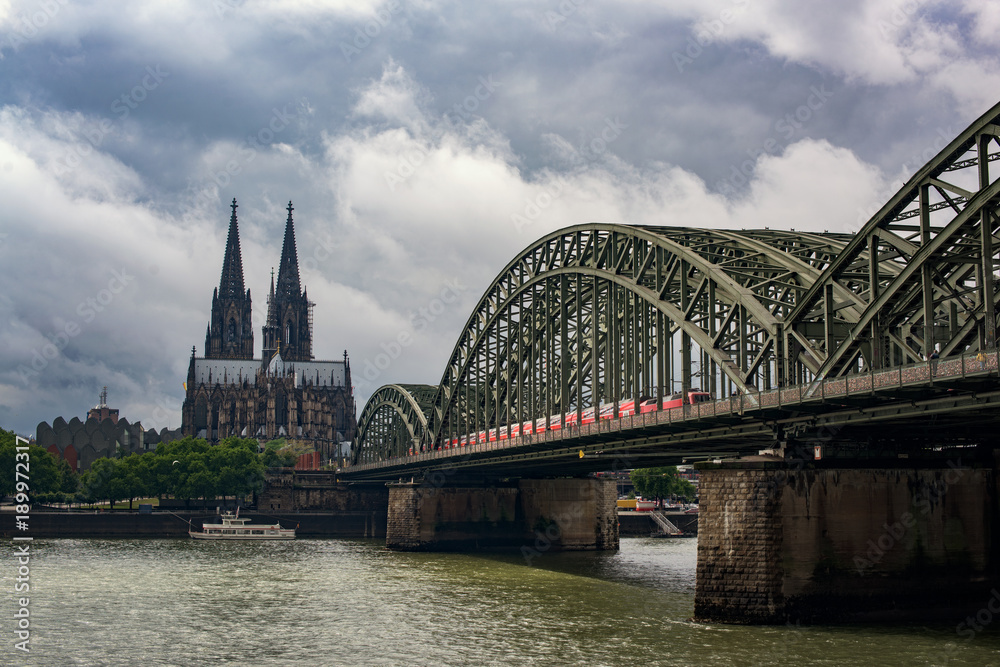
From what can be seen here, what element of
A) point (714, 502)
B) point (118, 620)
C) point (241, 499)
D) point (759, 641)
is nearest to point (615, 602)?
point (714, 502)

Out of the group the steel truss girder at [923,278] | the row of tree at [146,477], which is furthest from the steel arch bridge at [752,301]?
the row of tree at [146,477]

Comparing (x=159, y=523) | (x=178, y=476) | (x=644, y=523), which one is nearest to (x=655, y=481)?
(x=644, y=523)

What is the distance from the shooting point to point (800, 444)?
4844cm

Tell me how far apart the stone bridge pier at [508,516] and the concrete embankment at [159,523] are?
1450 inches

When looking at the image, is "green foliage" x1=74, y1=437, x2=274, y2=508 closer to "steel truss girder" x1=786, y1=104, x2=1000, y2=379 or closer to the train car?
the train car

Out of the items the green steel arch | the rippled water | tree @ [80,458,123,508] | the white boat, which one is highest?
the green steel arch

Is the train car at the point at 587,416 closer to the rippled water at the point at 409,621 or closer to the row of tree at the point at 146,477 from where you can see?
the rippled water at the point at 409,621

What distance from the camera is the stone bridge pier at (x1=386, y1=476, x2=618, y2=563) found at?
350ft

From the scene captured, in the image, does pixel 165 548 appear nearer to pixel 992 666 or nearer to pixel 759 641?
pixel 759 641

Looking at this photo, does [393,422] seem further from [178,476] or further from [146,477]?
[146,477]

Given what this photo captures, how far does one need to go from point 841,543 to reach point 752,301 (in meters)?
13.4

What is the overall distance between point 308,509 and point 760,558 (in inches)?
4679

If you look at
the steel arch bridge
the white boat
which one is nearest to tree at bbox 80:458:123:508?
the white boat

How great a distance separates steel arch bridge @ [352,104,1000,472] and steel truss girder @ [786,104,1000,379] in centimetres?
8
